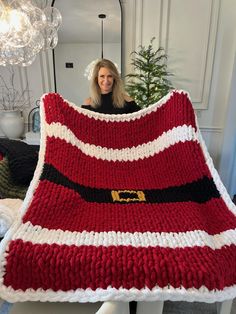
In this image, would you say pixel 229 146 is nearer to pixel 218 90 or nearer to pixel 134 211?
pixel 218 90

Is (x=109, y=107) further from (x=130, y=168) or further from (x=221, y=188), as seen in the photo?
(x=221, y=188)

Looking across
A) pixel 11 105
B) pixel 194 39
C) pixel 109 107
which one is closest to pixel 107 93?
pixel 109 107

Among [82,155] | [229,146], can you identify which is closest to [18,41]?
[82,155]

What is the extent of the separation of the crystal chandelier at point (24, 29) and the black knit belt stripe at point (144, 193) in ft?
4.35

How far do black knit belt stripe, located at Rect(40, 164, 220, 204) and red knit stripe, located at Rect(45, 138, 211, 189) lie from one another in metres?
0.02

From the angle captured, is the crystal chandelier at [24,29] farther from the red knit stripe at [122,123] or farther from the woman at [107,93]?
the red knit stripe at [122,123]

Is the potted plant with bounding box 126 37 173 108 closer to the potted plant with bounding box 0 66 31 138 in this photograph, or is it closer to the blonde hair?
the blonde hair

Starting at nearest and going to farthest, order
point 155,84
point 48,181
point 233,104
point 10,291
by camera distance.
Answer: point 10,291
point 48,181
point 155,84
point 233,104

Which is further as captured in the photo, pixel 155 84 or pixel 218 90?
pixel 218 90

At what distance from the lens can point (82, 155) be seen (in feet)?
2.44

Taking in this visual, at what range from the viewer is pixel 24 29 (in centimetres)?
157

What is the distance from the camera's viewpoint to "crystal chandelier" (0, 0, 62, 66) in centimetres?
149

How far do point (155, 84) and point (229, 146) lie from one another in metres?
0.96

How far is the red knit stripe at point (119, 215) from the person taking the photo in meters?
0.51
